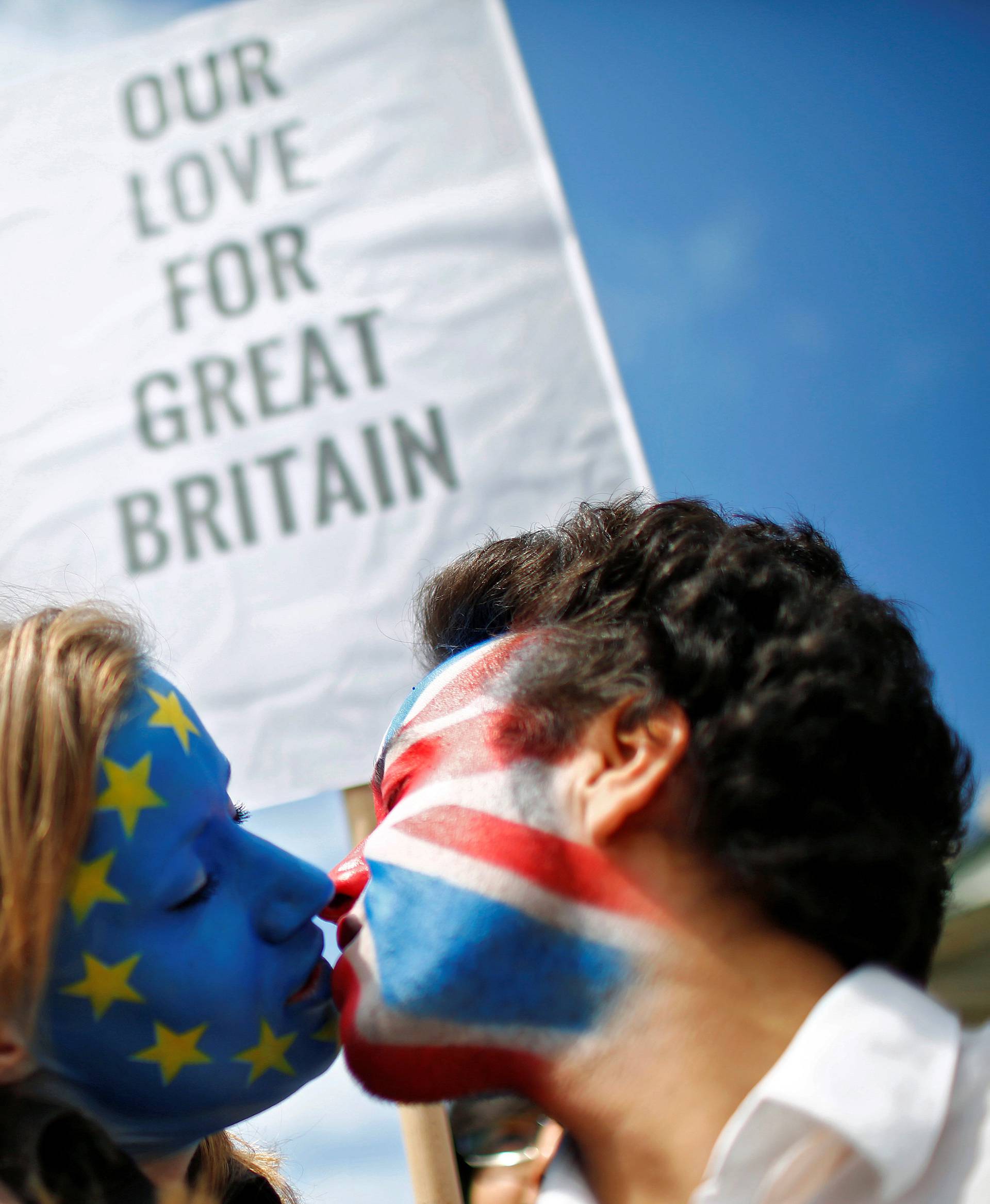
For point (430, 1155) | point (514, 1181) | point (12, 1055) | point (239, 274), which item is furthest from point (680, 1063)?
point (239, 274)

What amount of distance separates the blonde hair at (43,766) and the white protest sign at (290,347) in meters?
1.09

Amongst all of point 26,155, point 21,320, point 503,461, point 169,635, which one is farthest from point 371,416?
point 26,155

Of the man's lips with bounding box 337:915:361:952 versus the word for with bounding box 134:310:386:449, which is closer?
the man's lips with bounding box 337:915:361:952

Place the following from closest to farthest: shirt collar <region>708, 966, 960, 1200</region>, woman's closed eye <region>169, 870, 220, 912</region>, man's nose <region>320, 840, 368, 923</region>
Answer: shirt collar <region>708, 966, 960, 1200</region>
woman's closed eye <region>169, 870, 220, 912</region>
man's nose <region>320, 840, 368, 923</region>

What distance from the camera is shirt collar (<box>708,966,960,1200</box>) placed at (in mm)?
1228

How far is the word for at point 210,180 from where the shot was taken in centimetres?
345

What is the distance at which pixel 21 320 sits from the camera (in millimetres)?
3352

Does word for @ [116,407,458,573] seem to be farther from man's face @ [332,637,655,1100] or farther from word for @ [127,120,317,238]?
man's face @ [332,637,655,1100]

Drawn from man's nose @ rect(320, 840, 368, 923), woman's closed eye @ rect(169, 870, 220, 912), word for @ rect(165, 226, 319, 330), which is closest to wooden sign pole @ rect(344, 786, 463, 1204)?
man's nose @ rect(320, 840, 368, 923)

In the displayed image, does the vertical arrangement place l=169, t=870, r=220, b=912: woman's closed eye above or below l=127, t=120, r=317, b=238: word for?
below

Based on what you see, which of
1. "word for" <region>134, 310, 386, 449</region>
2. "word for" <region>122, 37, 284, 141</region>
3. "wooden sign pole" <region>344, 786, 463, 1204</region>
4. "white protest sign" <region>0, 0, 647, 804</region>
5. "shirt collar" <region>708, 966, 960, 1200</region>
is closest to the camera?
"shirt collar" <region>708, 966, 960, 1200</region>

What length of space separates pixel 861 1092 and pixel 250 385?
2.59 metres

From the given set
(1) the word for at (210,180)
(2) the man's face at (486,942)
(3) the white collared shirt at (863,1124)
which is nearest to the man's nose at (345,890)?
(2) the man's face at (486,942)

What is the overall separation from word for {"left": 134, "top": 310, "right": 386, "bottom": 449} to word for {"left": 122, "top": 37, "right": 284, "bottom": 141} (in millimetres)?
915
